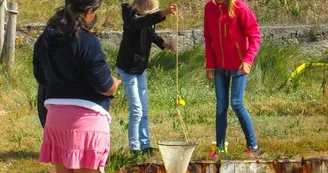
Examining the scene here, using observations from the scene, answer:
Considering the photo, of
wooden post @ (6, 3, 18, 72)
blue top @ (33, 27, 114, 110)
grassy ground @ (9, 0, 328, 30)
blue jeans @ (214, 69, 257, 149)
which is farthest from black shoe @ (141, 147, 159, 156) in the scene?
grassy ground @ (9, 0, 328, 30)

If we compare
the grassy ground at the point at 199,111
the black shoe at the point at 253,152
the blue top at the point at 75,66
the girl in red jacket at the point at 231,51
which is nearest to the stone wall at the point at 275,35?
the grassy ground at the point at 199,111

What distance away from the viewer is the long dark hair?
5176 mm

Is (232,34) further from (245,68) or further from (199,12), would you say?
(199,12)

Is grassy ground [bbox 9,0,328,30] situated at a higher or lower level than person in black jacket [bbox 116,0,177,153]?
higher

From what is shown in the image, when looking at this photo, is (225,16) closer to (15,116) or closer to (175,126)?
(175,126)

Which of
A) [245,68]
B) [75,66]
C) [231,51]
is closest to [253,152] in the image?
[245,68]

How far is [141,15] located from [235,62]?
0.85m

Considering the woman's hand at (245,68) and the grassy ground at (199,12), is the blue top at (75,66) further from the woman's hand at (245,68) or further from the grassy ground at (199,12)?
the grassy ground at (199,12)

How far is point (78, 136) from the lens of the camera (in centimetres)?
519

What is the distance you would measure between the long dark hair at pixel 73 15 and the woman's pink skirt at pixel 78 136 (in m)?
0.47

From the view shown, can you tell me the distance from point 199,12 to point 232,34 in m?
6.70

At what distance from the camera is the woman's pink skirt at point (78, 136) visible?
5.19m

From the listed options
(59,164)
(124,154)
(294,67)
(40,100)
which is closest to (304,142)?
(124,154)

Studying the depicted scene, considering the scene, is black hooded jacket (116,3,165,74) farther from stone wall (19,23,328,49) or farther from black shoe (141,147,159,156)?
stone wall (19,23,328,49)
